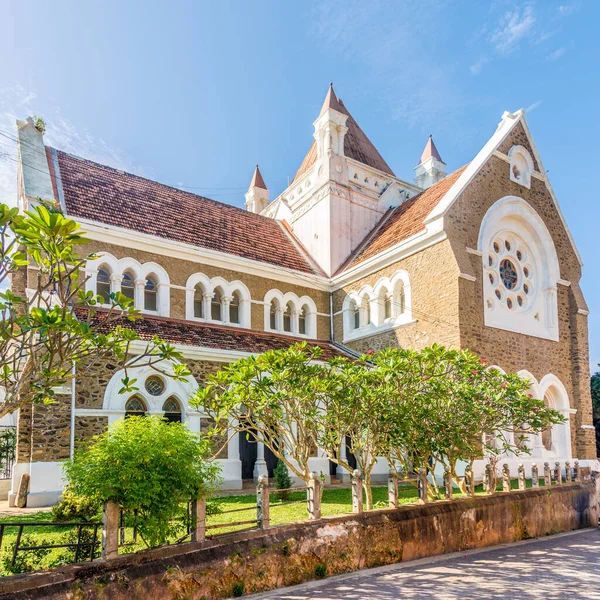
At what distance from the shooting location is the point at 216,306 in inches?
778

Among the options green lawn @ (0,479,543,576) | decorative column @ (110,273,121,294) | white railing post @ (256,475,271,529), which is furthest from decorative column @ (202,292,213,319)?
white railing post @ (256,475,271,529)

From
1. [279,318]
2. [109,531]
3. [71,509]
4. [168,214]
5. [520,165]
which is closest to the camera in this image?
[109,531]

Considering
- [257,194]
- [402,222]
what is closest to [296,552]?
[402,222]

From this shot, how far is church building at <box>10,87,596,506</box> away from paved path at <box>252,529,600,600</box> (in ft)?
23.8

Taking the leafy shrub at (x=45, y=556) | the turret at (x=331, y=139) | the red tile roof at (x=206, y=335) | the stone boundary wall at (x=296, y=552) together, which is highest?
the turret at (x=331, y=139)

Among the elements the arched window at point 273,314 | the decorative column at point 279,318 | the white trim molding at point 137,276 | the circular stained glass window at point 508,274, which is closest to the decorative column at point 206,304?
the white trim molding at point 137,276

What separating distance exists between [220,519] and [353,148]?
20.3 m

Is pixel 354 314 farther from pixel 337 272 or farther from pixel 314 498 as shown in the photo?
pixel 314 498

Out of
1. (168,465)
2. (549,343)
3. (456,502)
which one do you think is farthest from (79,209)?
(549,343)

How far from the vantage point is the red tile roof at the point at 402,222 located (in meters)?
21.0

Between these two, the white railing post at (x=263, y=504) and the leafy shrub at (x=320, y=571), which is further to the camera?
the leafy shrub at (x=320, y=571)

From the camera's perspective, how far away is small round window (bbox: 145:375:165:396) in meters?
15.1

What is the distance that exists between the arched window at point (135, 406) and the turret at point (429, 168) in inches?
810

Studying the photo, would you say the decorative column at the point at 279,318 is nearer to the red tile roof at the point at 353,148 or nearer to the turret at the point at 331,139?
the turret at the point at 331,139
